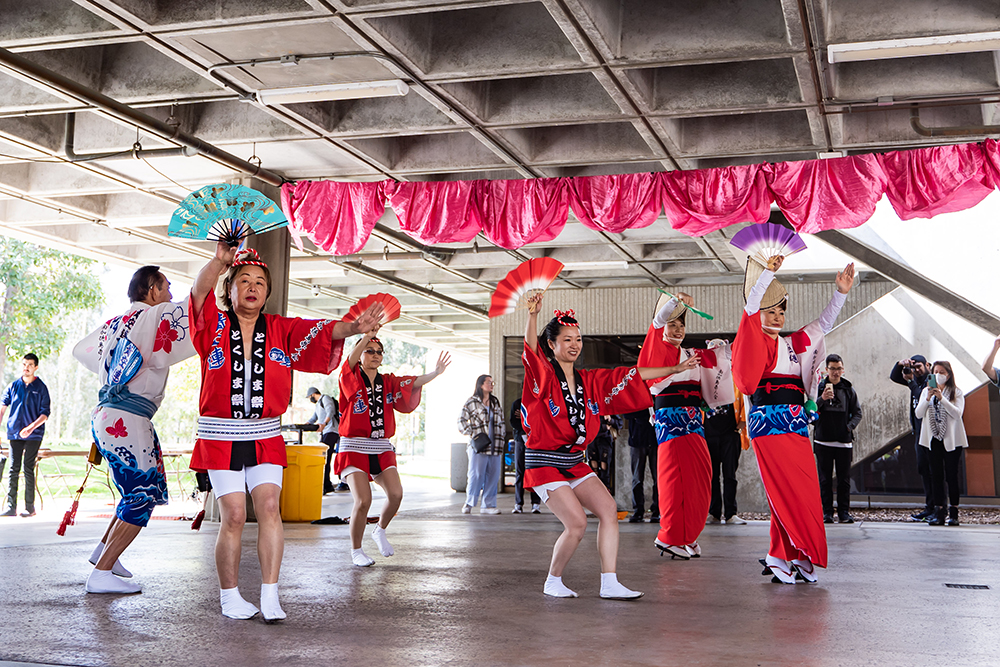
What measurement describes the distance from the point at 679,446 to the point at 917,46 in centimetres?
308

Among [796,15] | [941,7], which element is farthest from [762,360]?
[941,7]

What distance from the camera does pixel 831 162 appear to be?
7.71 meters

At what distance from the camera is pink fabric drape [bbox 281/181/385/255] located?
8.75m

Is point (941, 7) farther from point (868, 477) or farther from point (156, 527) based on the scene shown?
point (868, 477)

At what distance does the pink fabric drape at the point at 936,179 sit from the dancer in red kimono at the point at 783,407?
270cm

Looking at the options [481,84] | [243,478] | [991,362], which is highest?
[481,84]

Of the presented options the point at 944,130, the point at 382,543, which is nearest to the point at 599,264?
the point at 944,130

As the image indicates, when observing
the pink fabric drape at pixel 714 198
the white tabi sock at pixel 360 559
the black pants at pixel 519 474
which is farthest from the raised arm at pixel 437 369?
the black pants at pixel 519 474

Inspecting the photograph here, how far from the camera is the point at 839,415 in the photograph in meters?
10.1

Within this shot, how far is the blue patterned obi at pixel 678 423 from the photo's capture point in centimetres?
648

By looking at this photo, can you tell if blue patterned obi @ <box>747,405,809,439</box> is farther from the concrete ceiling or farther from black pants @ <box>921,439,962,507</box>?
black pants @ <box>921,439,962,507</box>

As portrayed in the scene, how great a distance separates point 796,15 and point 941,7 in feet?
3.42

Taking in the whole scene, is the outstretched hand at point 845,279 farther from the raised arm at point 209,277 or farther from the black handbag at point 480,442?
the black handbag at point 480,442

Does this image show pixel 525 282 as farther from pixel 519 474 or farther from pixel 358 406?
pixel 519 474
